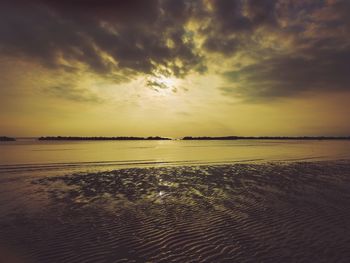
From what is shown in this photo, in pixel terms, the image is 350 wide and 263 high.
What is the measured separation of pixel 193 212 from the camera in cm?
1088

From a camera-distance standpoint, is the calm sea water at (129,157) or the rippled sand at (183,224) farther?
the calm sea water at (129,157)

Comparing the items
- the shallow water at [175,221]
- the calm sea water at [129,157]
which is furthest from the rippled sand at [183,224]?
the calm sea water at [129,157]

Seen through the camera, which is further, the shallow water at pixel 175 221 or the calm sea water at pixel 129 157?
the calm sea water at pixel 129 157

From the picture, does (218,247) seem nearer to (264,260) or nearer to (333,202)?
(264,260)

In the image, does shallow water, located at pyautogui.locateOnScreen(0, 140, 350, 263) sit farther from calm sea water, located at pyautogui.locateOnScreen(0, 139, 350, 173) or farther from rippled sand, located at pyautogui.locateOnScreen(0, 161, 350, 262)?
calm sea water, located at pyautogui.locateOnScreen(0, 139, 350, 173)

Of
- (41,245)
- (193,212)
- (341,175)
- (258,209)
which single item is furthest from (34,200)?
(341,175)

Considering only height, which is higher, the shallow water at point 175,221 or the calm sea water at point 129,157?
the calm sea water at point 129,157

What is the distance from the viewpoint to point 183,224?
9305 millimetres

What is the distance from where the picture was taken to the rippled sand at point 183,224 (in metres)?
6.97

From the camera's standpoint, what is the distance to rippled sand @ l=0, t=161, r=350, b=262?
697 cm

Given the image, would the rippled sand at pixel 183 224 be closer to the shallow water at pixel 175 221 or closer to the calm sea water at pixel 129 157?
the shallow water at pixel 175 221

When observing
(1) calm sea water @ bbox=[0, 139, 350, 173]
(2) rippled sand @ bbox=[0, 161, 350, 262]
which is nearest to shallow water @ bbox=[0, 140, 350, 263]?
(2) rippled sand @ bbox=[0, 161, 350, 262]

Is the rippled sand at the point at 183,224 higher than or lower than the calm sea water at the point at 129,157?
lower

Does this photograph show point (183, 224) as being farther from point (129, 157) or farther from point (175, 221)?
point (129, 157)
